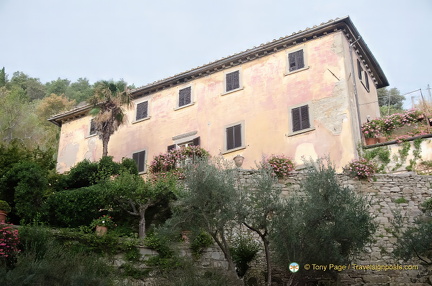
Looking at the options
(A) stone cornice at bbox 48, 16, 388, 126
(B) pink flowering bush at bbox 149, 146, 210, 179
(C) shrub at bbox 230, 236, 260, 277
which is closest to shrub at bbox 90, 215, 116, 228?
(C) shrub at bbox 230, 236, 260, 277

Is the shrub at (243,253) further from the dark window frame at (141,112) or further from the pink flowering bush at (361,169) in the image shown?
the dark window frame at (141,112)

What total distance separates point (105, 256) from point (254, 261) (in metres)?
4.19

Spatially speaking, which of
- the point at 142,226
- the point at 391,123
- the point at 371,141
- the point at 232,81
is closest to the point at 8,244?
the point at 142,226

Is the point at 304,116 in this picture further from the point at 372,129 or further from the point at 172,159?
the point at 172,159

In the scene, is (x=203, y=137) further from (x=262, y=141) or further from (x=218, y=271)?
(x=218, y=271)

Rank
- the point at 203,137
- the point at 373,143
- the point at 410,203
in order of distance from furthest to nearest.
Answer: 1. the point at 203,137
2. the point at 373,143
3. the point at 410,203

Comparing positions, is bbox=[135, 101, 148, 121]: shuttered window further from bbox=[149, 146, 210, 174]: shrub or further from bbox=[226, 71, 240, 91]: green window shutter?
bbox=[149, 146, 210, 174]: shrub

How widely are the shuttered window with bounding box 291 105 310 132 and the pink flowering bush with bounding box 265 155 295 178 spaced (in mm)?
2395

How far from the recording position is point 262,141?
20797 mm

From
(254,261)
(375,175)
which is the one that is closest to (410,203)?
(375,175)

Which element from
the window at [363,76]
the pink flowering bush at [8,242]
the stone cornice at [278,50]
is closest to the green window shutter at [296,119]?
the stone cornice at [278,50]

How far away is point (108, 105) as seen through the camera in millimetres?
22578

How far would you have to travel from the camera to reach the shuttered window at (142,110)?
2501 cm

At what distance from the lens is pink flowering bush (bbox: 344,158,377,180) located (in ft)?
56.4
